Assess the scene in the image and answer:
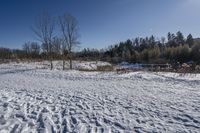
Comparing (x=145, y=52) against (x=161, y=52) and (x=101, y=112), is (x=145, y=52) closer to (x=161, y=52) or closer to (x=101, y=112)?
(x=161, y=52)

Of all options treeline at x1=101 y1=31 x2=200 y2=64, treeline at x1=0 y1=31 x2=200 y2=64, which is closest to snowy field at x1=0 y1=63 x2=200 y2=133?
treeline at x1=0 y1=31 x2=200 y2=64

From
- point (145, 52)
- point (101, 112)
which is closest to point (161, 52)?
point (145, 52)

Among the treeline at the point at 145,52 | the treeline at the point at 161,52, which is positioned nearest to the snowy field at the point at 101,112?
the treeline at the point at 145,52

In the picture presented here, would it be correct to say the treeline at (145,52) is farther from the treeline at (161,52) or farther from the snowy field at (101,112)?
the snowy field at (101,112)

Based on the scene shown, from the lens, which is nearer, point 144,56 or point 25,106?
point 25,106

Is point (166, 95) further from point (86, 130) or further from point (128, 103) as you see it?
point (86, 130)

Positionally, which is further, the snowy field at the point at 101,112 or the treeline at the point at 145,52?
the treeline at the point at 145,52

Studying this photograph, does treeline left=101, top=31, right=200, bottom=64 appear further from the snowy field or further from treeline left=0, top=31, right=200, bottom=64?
the snowy field

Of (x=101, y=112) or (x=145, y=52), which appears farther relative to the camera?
(x=145, y=52)

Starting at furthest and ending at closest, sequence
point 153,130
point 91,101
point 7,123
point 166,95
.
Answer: point 166,95 → point 91,101 → point 7,123 → point 153,130

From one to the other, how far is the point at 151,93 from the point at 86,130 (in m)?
4.79

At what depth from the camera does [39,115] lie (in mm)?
6785

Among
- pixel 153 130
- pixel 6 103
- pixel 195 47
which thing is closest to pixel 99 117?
pixel 153 130

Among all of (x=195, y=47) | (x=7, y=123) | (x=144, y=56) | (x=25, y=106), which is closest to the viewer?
(x=7, y=123)
